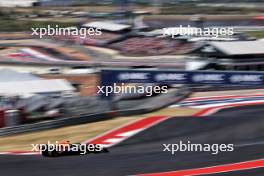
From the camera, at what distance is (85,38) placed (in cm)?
4659

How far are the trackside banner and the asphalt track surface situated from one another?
241 centimetres

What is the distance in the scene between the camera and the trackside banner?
548 inches

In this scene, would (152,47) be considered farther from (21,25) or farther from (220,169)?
(220,169)

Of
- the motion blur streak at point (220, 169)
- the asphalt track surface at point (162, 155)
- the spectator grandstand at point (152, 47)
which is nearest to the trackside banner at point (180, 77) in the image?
the asphalt track surface at point (162, 155)

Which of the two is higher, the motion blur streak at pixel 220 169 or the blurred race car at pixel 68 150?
the blurred race car at pixel 68 150

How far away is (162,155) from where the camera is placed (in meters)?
8.73

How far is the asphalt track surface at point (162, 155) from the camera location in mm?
7738

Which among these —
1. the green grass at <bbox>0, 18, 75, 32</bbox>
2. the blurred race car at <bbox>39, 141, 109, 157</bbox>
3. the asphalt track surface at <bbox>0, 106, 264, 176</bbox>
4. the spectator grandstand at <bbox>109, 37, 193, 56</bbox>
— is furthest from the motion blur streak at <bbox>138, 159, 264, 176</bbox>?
the green grass at <bbox>0, 18, 75, 32</bbox>

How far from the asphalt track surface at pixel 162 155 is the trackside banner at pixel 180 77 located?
241 centimetres

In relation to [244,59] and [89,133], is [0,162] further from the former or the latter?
[244,59]

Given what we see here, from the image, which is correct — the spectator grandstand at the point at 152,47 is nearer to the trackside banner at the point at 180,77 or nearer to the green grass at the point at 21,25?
the green grass at the point at 21,25

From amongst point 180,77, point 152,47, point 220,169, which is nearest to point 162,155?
point 220,169

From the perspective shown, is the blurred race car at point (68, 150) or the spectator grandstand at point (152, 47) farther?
the spectator grandstand at point (152, 47)

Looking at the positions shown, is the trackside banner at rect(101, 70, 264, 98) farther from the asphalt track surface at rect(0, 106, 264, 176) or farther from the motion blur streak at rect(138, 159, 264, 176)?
the motion blur streak at rect(138, 159, 264, 176)
